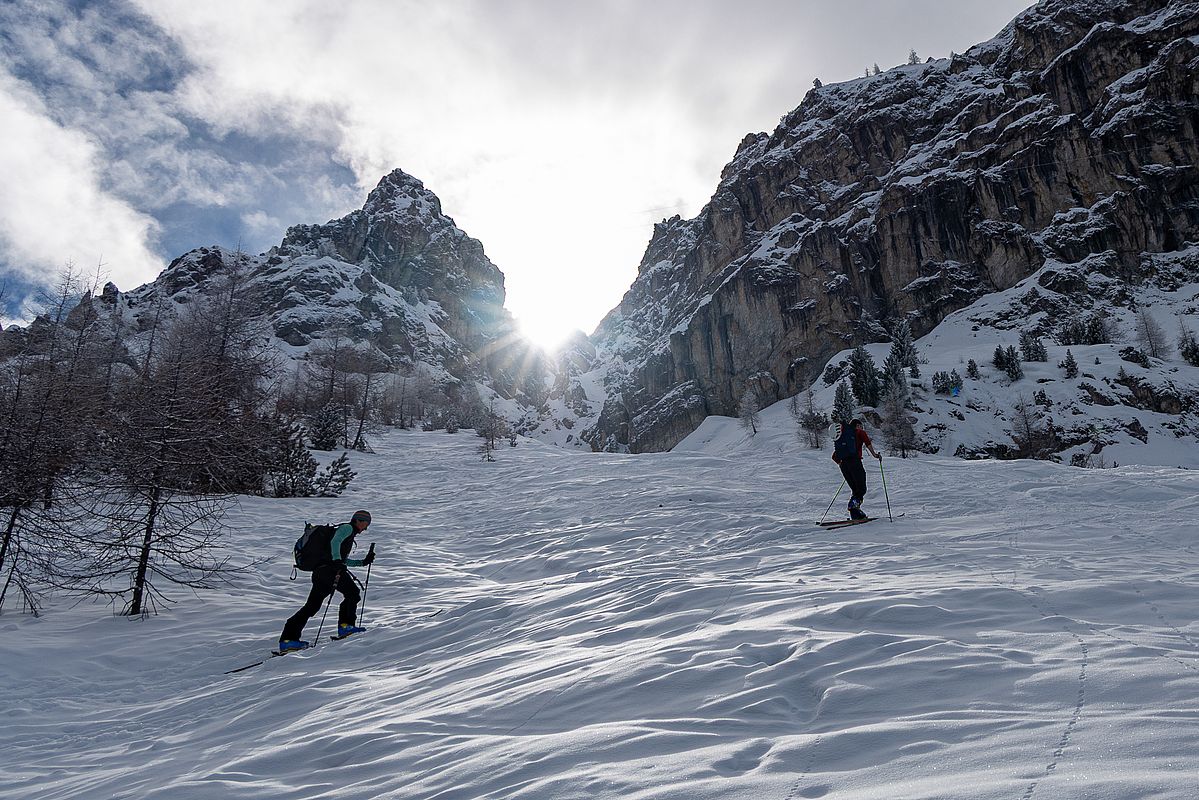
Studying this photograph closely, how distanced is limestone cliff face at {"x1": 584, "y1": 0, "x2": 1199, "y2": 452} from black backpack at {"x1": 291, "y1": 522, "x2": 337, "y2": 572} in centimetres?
8012

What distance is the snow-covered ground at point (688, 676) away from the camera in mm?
2047

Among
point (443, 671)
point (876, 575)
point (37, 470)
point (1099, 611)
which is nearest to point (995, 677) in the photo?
point (1099, 611)

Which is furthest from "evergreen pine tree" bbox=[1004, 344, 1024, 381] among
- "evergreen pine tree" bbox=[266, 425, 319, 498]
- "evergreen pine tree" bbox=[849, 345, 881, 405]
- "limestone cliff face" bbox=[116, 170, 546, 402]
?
"limestone cliff face" bbox=[116, 170, 546, 402]

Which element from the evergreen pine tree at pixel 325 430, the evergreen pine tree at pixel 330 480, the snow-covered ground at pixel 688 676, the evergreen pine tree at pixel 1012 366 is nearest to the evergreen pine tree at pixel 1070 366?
the evergreen pine tree at pixel 1012 366

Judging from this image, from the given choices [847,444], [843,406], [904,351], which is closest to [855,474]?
[847,444]

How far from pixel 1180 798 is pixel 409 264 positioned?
177991 mm

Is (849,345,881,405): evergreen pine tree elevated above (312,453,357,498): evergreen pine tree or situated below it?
above

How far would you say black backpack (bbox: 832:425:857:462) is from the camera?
9.49m

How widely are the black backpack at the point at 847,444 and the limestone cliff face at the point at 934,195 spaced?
243 feet

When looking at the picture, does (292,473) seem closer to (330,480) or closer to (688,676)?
(330,480)

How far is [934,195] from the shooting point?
76.8 metres

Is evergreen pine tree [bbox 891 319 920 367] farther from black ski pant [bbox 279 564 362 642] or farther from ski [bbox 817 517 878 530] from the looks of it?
black ski pant [bbox 279 564 362 642]

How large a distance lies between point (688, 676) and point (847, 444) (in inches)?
296

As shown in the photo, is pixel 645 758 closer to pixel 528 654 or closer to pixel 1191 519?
pixel 528 654
